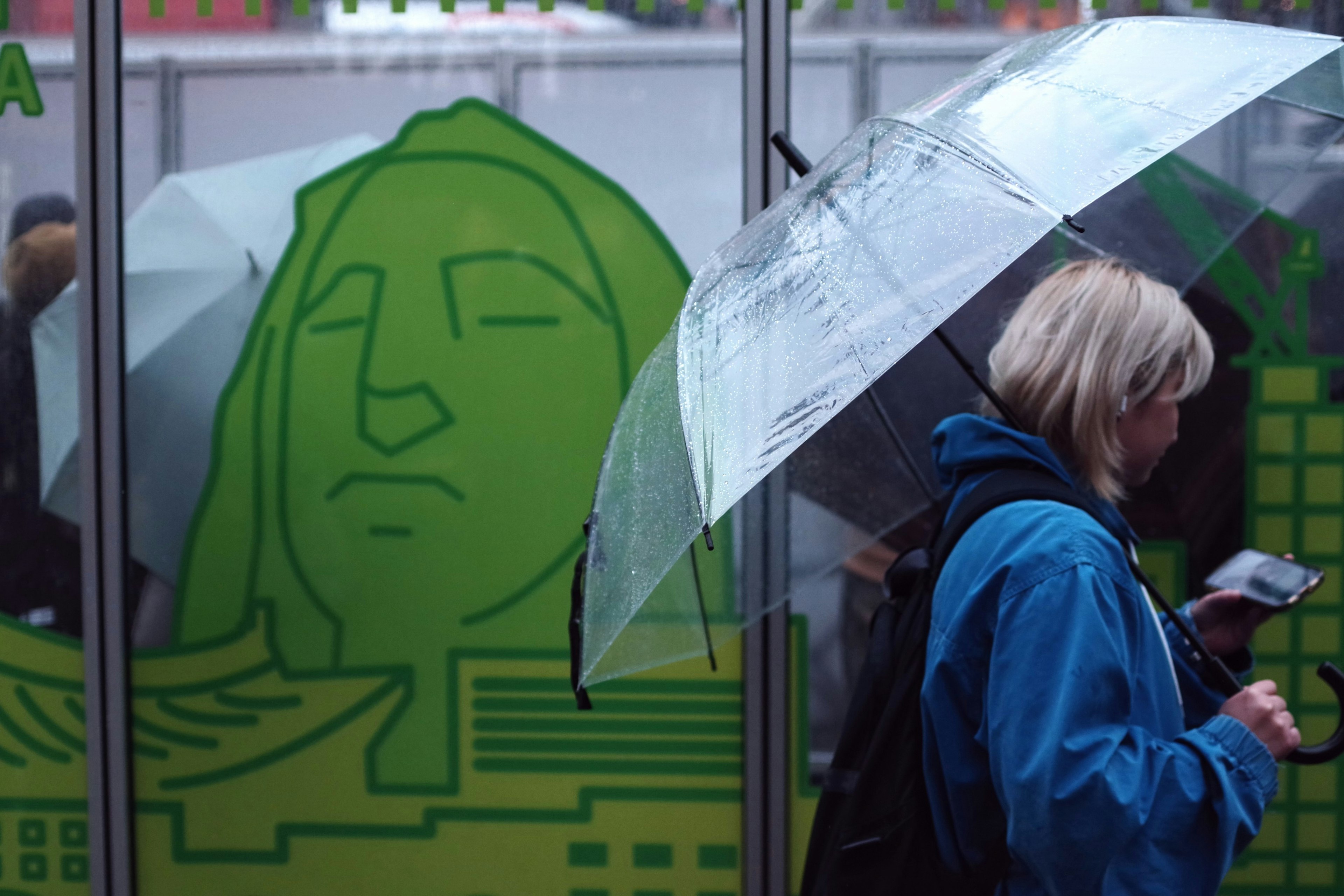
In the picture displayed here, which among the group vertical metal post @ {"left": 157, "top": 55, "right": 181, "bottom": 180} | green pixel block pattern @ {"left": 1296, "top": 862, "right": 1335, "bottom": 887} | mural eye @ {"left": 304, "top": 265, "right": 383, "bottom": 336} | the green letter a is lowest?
green pixel block pattern @ {"left": 1296, "top": 862, "right": 1335, "bottom": 887}

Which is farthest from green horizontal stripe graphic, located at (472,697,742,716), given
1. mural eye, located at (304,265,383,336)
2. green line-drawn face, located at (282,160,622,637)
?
mural eye, located at (304,265,383,336)

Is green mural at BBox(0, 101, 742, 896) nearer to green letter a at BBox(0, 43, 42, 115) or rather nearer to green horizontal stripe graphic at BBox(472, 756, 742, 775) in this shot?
green horizontal stripe graphic at BBox(472, 756, 742, 775)

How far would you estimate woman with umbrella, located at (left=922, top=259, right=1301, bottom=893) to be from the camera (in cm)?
150

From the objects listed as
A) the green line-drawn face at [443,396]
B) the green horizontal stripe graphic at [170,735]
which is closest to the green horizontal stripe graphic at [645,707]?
the green line-drawn face at [443,396]

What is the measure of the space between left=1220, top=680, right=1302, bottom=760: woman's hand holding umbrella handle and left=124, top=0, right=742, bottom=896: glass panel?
1463mm

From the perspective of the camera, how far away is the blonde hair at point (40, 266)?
3062 mm

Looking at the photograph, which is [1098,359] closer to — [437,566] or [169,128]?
[437,566]

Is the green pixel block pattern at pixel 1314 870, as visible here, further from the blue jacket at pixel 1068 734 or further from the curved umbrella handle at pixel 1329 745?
the blue jacket at pixel 1068 734

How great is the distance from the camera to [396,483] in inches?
118

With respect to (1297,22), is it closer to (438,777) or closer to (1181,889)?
(1181,889)

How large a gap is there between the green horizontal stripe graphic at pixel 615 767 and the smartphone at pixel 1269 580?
1.29 m

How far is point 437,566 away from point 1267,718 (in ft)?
6.44

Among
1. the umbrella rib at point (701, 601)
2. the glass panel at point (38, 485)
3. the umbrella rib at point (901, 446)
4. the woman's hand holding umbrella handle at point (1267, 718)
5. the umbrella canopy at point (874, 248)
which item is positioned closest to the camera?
the umbrella canopy at point (874, 248)

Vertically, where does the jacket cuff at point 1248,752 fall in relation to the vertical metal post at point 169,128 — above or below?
below
